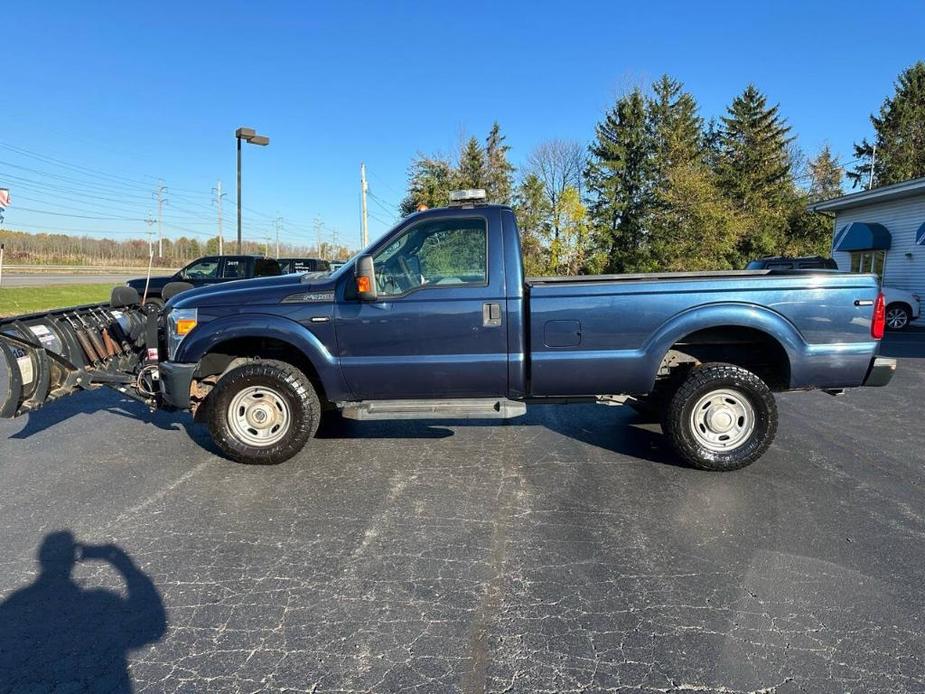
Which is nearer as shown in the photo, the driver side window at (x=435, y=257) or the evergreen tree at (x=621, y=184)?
the driver side window at (x=435, y=257)

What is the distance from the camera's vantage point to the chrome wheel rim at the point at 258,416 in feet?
16.0

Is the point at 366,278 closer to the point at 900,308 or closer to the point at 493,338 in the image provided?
the point at 493,338

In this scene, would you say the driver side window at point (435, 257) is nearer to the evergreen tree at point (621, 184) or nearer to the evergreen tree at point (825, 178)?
the evergreen tree at point (621, 184)

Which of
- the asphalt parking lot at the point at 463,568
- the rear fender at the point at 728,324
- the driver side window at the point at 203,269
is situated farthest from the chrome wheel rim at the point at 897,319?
the driver side window at the point at 203,269

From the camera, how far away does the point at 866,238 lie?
57.6ft

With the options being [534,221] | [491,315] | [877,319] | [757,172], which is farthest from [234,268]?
[757,172]

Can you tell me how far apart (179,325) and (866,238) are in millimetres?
19611

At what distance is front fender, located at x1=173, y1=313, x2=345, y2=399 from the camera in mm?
4750

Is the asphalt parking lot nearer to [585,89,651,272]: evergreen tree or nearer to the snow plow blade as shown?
the snow plow blade

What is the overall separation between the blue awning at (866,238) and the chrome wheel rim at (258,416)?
19.0 m

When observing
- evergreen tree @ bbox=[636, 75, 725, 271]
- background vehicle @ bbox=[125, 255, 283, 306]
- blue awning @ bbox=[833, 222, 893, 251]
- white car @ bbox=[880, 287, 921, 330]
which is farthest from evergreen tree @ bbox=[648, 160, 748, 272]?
background vehicle @ bbox=[125, 255, 283, 306]

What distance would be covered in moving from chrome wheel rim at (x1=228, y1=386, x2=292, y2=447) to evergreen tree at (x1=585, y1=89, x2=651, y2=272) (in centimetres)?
3173

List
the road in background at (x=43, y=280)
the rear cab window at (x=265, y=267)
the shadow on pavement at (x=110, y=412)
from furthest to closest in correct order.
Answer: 1. the road in background at (x=43, y=280)
2. the rear cab window at (x=265, y=267)
3. the shadow on pavement at (x=110, y=412)

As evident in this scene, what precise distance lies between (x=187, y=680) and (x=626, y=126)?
1562 inches
